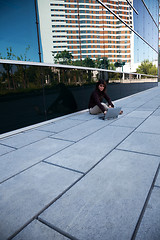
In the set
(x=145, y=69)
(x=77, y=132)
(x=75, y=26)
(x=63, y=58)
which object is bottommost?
(x=77, y=132)

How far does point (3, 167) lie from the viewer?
93.3 inches

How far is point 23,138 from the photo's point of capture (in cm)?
369

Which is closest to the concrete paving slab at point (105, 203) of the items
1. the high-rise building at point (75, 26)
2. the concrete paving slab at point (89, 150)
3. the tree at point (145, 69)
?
the concrete paving slab at point (89, 150)

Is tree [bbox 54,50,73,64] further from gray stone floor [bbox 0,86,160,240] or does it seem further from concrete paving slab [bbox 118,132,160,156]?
concrete paving slab [bbox 118,132,160,156]

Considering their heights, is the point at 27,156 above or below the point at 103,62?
below

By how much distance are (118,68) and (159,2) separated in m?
22.0

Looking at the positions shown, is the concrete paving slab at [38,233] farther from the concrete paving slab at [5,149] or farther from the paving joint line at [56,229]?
the concrete paving slab at [5,149]

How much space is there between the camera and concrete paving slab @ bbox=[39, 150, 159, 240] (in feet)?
A: 4.18

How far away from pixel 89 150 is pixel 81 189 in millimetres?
1079

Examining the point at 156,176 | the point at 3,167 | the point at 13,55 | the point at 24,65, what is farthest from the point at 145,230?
the point at 13,55

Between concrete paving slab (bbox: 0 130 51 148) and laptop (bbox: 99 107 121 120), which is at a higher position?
laptop (bbox: 99 107 121 120)

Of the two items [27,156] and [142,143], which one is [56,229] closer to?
[27,156]

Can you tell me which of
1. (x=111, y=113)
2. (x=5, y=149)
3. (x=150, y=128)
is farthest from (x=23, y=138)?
(x=150, y=128)

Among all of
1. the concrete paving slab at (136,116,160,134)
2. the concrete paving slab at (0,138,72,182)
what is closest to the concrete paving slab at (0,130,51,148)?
the concrete paving slab at (0,138,72,182)
